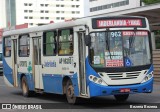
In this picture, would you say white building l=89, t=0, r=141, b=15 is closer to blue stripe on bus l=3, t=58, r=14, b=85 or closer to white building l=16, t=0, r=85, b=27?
white building l=16, t=0, r=85, b=27

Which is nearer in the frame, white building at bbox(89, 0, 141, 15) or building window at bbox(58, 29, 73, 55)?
building window at bbox(58, 29, 73, 55)

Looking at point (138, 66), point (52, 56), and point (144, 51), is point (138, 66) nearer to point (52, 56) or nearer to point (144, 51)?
point (144, 51)

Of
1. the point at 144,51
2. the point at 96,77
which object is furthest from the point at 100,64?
the point at 144,51

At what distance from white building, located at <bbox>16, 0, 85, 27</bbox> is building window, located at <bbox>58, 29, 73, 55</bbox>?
16248 centimetres

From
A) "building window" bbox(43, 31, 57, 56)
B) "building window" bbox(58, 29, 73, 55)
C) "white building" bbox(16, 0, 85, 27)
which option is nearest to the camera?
"building window" bbox(58, 29, 73, 55)

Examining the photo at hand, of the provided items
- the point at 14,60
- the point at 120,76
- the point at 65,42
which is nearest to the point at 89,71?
the point at 120,76

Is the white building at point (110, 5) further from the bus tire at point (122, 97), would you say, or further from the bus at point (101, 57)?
the bus at point (101, 57)

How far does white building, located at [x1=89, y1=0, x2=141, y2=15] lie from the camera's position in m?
134

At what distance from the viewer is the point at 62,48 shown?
49.8 feet

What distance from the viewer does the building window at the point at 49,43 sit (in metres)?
15.7

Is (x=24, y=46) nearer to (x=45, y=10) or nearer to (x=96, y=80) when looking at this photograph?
(x=96, y=80)

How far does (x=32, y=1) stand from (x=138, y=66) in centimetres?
17128

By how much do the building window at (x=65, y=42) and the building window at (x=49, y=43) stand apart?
1.31 feet

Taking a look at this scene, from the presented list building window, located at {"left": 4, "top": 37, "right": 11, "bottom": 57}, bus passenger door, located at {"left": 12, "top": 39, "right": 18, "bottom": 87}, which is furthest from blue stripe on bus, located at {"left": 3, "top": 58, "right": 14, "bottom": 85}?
building window, located at {"left": 4, "top": 37, "right": 11, "bottom": 57}
